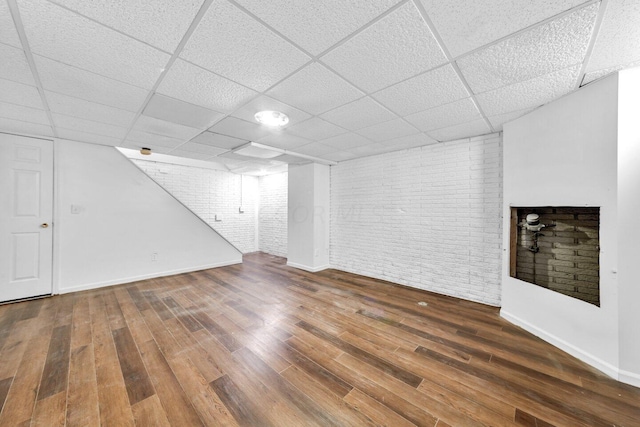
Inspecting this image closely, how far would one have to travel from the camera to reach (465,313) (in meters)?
2.85

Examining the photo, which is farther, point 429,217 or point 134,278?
point 134,278

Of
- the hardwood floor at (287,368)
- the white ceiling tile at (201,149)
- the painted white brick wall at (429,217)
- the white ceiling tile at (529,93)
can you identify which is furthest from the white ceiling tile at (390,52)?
the white ceiling tile at (201,149)

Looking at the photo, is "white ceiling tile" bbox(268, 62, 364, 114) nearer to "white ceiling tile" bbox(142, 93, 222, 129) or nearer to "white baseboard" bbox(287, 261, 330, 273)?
"white ceiling tile" bbox(142, 93, 222, 129)

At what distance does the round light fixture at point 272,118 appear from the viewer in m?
2.52

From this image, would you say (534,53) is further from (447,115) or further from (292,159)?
(292,159)

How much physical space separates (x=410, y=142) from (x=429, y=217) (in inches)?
49.6

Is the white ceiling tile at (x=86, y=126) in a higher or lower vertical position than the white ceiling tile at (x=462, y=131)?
lower

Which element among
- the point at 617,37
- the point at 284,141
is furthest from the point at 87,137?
the point at 617,37

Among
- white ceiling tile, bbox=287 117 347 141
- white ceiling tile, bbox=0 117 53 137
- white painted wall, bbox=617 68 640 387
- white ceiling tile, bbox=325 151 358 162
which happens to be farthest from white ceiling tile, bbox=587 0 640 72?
white ceiling tile, bbox=0 117 53 137

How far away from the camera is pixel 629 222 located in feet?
5.65

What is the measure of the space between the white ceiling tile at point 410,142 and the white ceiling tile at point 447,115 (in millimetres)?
394

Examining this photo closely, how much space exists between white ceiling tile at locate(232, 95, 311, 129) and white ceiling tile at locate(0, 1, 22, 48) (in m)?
1.45

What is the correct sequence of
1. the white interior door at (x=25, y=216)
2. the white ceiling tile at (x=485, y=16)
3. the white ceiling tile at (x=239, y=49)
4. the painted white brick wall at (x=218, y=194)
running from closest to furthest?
the white ceiling tile at (x=485, y=16) < the white ceiling tile at (x=239, y=49) < the white interior door at (x=25, y=216) < the painted white brick wall at (x=218, y=194)

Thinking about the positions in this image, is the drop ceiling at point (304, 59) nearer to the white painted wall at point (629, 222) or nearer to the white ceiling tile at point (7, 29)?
the white ceiling tile at point (7, 29)
